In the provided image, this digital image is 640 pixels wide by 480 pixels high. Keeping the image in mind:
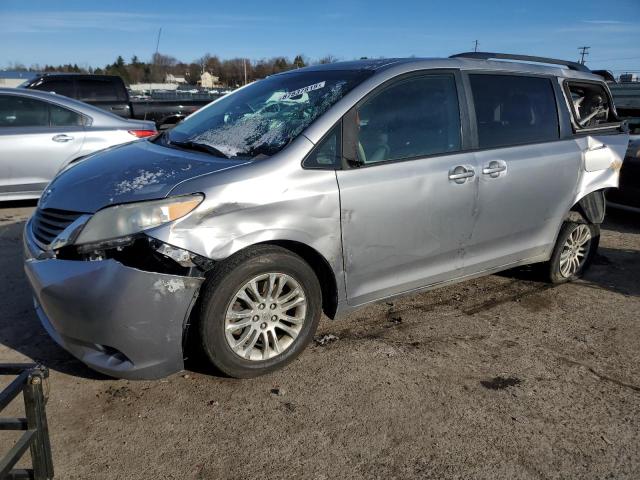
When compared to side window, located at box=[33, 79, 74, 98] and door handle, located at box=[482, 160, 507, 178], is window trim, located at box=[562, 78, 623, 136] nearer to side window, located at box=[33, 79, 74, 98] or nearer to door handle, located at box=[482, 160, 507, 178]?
door handle, located at box=[482, 160, 507, 178]

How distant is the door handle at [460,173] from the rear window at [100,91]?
356 inches

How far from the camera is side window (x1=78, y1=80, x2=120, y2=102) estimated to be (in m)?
10.7

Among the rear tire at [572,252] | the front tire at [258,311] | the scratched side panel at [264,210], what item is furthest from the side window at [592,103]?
the front tire at [258,311]

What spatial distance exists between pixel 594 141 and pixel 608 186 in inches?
17.0

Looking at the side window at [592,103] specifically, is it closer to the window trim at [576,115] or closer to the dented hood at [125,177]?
the window trim at [576,115]

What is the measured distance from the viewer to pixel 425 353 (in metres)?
3.45

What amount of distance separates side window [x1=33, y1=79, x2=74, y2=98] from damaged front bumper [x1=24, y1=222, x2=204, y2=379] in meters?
8.73

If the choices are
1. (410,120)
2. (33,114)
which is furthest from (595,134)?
(33,114)

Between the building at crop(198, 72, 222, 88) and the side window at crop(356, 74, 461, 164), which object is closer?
the side window at crop(356, 74, 461, 164)

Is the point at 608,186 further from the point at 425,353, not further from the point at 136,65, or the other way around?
the point at 136,65

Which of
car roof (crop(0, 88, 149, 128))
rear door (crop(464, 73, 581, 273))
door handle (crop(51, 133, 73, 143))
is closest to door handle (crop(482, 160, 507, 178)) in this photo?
rear door (crop(464, 73, 581, 273))

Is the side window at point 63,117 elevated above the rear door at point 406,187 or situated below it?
above

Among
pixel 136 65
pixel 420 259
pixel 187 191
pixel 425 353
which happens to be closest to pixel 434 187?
pixel 420 259

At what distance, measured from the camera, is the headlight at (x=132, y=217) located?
267 cm
